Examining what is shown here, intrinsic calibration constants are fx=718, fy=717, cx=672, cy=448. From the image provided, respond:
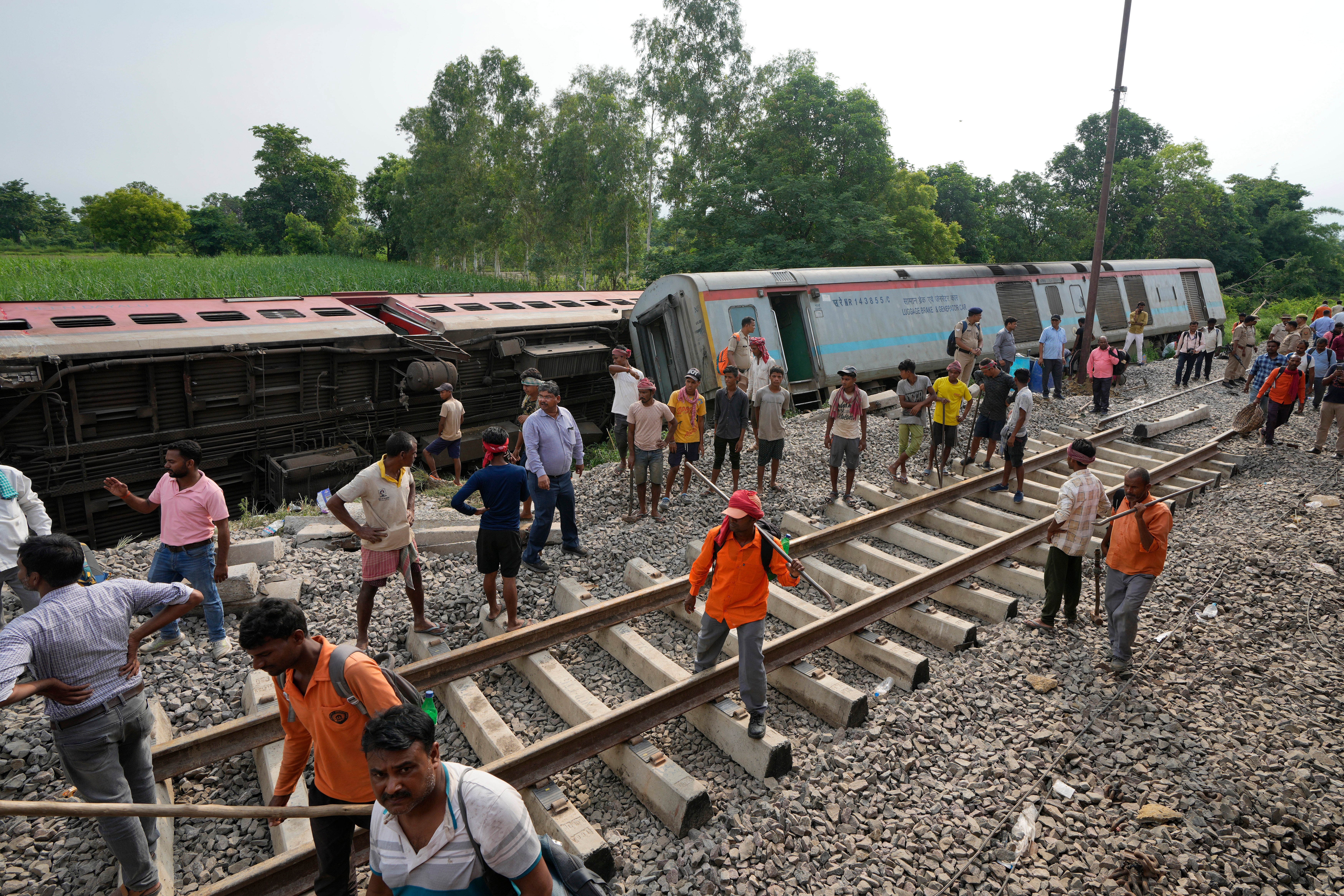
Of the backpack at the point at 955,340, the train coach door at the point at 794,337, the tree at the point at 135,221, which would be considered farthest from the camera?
the tree at the point at 135,221

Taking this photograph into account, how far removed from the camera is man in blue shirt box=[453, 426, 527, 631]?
18.7 feet

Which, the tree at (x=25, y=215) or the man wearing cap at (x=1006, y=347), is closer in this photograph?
the man wearing cap at (x=1006, y=347)

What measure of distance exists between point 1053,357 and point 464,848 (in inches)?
612

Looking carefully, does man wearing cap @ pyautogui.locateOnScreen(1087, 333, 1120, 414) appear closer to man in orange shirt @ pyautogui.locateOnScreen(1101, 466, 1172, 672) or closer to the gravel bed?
the gravel bed

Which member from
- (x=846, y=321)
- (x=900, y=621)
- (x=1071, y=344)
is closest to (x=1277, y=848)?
(x=900, y=621)

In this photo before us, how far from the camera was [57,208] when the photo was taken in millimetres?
81000

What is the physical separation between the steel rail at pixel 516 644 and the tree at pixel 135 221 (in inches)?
3080

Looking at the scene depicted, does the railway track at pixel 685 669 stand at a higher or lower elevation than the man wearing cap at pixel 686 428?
lower

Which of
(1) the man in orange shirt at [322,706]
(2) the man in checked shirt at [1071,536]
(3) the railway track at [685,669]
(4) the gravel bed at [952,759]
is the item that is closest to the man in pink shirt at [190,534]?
(4) the gravel bed at [952,759]

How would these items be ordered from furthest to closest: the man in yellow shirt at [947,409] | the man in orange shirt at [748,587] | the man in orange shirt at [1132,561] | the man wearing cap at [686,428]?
the man in yellow shirt at [947,409], the man wearing cap at [686,428], the man in orange shirt at [1132,561], the man in orange shirt at [748,587]

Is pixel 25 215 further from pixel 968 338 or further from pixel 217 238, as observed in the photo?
pixel 968 338

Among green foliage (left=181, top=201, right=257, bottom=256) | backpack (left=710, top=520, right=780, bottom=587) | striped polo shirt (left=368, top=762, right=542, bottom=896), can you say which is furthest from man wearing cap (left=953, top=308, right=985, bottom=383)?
green foliage (left=181, top=201, right=257, bottom=256)

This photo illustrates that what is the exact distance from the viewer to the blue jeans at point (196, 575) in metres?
5.37

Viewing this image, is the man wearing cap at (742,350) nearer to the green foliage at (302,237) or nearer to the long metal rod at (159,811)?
the long metal rod at (159,811)
